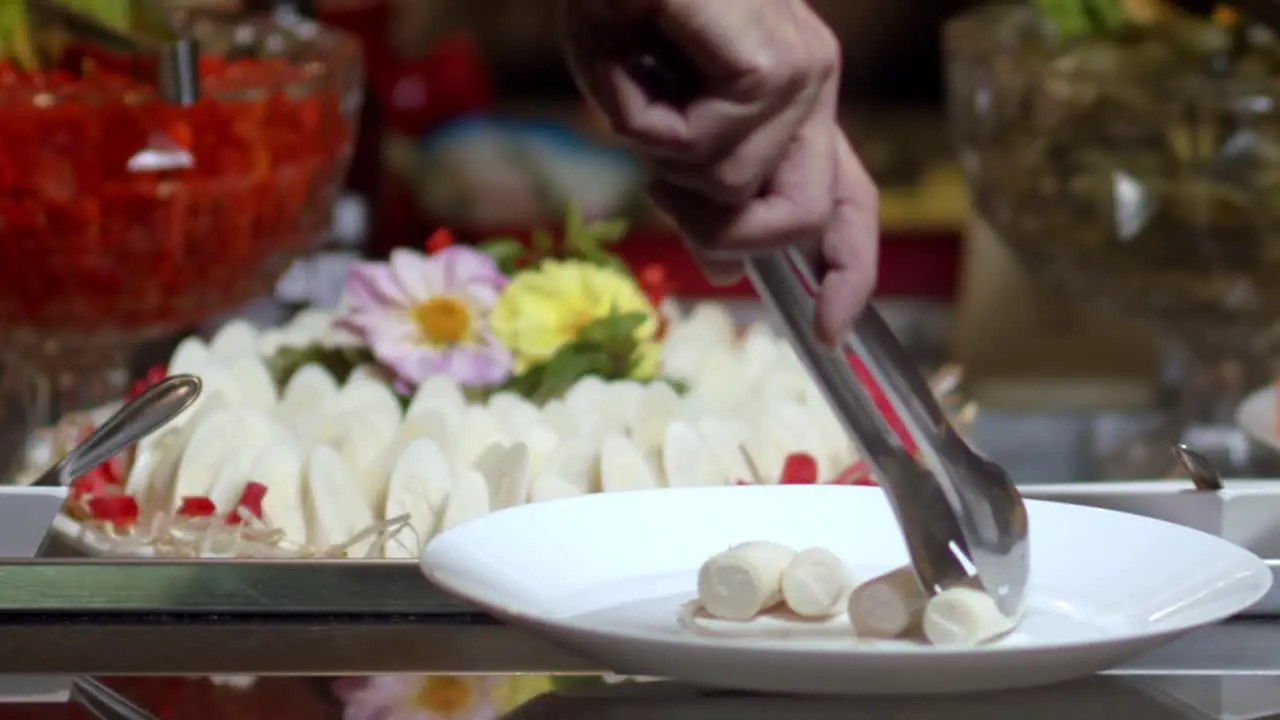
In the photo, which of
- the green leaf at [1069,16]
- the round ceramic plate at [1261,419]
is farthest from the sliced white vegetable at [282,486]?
the green leaf at [1069,16]

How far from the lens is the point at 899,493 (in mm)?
457

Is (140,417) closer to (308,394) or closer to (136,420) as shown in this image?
(136,420)

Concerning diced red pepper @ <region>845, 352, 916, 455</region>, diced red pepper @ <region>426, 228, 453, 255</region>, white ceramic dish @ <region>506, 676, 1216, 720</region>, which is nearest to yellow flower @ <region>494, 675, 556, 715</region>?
white ceramic dish @ <region>506, 676, 1216, 720</region>

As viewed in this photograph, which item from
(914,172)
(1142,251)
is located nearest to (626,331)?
(1142,251)

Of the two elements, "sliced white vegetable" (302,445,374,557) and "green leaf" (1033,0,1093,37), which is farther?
"green leaf" (1033,0,1093,37)

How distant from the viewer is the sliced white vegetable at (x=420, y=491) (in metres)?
0.61

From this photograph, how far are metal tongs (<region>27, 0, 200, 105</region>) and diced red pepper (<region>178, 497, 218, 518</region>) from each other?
28 cm

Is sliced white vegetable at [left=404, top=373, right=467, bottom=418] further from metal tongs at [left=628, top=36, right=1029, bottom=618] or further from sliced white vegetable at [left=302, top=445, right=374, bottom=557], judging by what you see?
metal tongs at [left=628, top=36, right=1029, bottom=618]

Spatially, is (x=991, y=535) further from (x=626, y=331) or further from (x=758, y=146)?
(x=626, y=331)

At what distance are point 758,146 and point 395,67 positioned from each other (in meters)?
1.59

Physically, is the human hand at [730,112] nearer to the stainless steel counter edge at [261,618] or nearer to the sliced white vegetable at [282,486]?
the stainless steel counter edge at [261,618]

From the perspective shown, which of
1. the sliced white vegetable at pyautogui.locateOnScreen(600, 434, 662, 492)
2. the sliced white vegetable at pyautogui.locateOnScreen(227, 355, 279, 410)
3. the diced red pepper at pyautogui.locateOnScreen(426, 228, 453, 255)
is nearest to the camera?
the sliced white vegetable at pyautogui.locateOnScreen(600, 434, 662, 492)

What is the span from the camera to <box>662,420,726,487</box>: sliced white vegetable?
0.65 m

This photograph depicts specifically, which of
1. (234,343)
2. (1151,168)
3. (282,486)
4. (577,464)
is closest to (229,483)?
(282,486)
